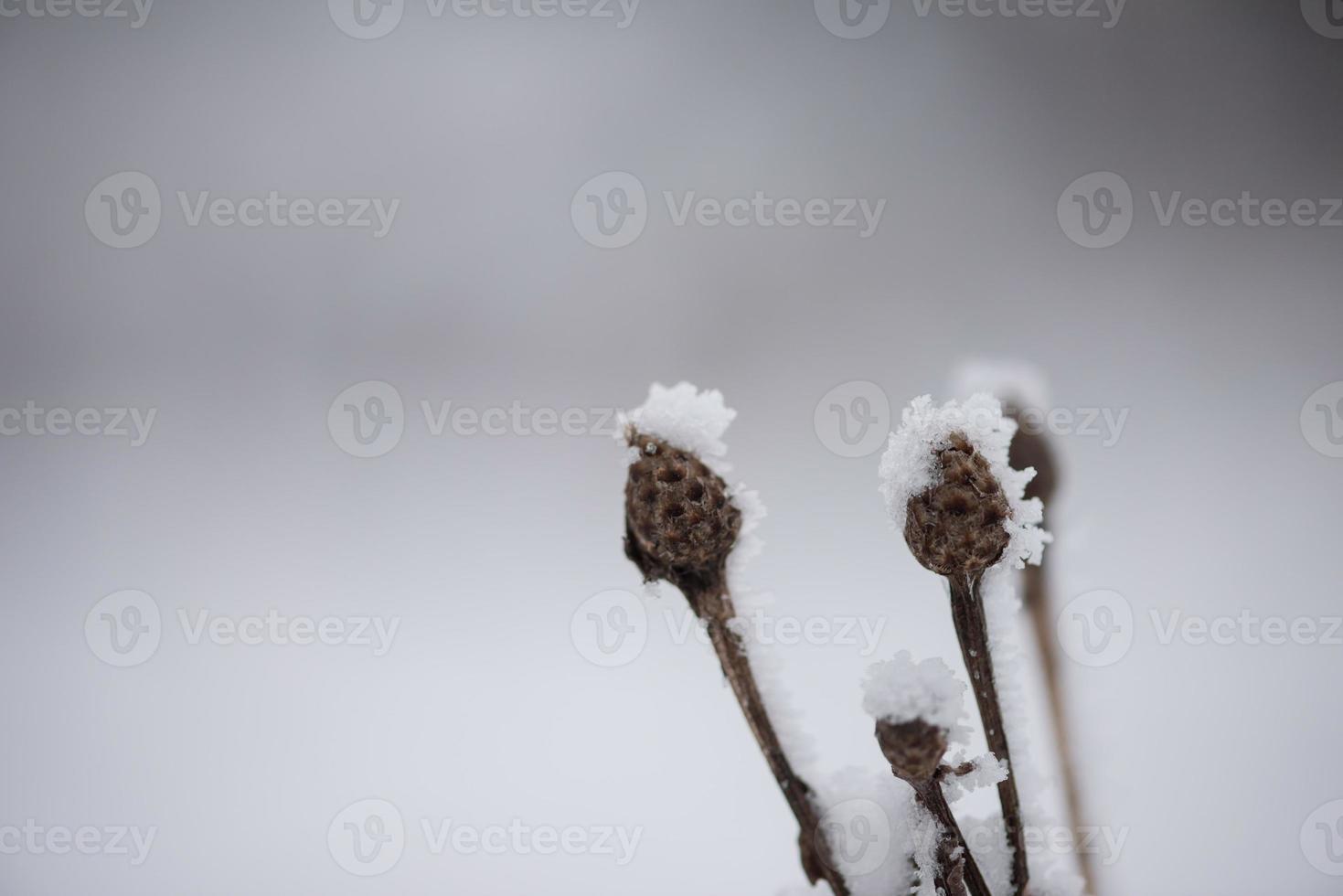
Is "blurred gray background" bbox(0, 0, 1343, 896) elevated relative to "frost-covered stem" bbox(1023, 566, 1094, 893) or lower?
elevated

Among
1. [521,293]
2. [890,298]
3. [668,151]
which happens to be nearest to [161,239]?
[521,293]

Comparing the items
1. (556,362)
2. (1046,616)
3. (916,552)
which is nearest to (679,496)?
(916,552)

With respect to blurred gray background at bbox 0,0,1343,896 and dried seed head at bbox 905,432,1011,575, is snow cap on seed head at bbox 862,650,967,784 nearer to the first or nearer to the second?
dried seed head at bbox 905,432,1011,575

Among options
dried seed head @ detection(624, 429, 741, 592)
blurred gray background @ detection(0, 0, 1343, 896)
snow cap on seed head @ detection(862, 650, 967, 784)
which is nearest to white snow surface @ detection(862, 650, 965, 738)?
snow cap on seed head @ detection(862, 650, 967, 784)

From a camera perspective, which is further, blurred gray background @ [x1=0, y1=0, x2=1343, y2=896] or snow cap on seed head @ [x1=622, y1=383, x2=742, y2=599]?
blurred gray background @ [x1=0, y1=0, x2=1343, y2=896]

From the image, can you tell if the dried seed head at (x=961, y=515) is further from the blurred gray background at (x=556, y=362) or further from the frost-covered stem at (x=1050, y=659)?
the blurred gray background at (x=556, y=362)

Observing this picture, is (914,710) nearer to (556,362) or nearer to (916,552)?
(916,552)

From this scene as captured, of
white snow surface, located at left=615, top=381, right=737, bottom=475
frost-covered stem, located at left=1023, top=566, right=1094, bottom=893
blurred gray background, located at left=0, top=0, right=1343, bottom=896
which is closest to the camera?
white snow surface, located at left=615, top=381, right=737, bottom=475
